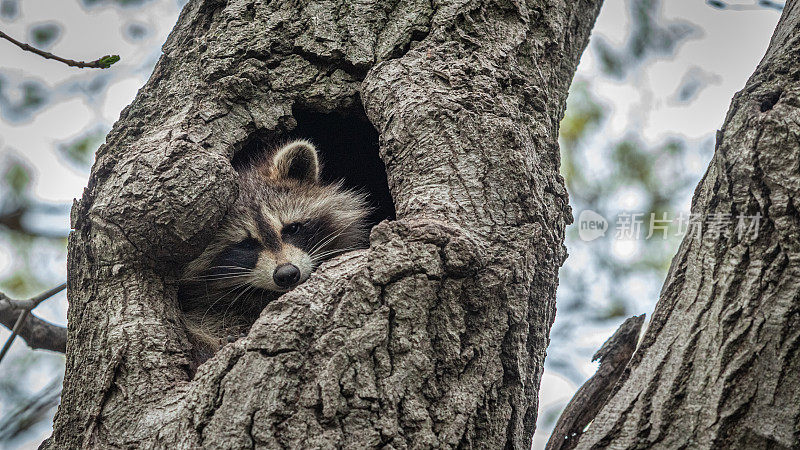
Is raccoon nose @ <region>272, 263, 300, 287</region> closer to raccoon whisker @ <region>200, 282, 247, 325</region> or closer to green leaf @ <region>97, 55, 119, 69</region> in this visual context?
raccoon whisker @ <region>200, 282, 247, 325</region>

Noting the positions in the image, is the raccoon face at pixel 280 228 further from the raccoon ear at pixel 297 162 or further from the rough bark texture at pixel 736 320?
the rough bark texture at pixel 736 320

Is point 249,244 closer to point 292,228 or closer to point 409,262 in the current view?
point 292,228

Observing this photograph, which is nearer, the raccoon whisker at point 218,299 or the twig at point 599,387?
the twig at point 599,387

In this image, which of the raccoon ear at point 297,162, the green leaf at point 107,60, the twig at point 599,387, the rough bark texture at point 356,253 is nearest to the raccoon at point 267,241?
the raccoon ear at point 297,162

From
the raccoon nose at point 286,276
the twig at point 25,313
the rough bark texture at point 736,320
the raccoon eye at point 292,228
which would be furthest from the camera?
the raccoon eye at point 292,228

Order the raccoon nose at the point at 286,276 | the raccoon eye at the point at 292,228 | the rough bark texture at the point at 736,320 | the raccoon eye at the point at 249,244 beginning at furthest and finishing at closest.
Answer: the raccoon eye at the point at 292,228 < the raccoon eye at the point at 249,244 < the raccoon nose at the point at 286,276 < the rough bark texture at the point at 736,320

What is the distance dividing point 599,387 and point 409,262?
3.24 ft

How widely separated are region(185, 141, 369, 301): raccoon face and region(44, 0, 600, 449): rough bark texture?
0.91 metres

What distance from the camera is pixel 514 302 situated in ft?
8.91

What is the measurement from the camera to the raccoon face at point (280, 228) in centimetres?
427

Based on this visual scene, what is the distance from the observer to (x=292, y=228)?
461 centimetres

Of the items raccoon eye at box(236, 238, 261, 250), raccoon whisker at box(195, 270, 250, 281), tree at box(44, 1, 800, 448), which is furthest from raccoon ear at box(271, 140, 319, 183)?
tree at box(44, 1, 800, 448)

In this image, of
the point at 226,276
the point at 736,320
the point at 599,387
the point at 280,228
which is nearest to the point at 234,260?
the point at 226,276

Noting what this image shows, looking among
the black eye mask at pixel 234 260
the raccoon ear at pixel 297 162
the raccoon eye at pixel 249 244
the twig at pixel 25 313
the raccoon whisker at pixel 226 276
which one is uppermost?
the raccoon ear at pixel 297 162
